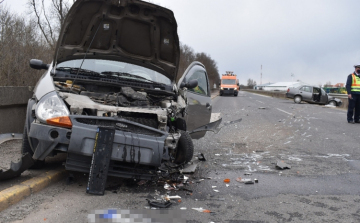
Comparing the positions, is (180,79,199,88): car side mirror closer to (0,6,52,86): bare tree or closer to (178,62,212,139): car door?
(178,62,212,139): car door

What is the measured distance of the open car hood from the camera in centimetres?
512

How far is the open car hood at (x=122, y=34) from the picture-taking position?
5.12m

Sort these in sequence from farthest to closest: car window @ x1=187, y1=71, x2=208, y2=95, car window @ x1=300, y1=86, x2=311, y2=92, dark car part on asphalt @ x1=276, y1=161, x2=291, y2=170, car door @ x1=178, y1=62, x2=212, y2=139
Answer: car window @ x1=300, y1=86, x2=311, y2=92, car window @ x1=187, y1=71, x2=208, y2=95, car door @ x1=178, y1=62, x2=212, y2=139, dark car part on asphalt @ x1=276, y1=161, x2=291, y2=170

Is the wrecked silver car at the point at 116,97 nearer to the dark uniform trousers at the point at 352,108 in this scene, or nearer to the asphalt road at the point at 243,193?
the asphalt road at the point at 243,193

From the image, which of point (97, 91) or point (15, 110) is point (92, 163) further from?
point (15, 110)

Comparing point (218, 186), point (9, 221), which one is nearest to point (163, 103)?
point (218, 186)

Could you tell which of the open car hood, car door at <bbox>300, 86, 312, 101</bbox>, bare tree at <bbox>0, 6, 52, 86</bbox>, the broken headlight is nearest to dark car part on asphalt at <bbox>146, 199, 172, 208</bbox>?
the broken headlight

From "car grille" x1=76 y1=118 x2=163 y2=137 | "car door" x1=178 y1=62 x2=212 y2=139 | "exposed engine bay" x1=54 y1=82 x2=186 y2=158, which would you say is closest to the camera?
"car grille" x1=76 y1=118 x2=163 y2=137

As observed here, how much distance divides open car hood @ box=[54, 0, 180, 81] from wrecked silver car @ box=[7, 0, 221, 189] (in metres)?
0.01

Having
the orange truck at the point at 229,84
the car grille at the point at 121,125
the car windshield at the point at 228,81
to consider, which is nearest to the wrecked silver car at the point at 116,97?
the car grille at the point at 121,125

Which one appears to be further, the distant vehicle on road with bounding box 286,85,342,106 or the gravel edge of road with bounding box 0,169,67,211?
the distant vehicle on road with bounding box 286,85,342,106

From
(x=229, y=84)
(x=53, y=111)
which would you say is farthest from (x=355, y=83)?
(x=229, y=84)

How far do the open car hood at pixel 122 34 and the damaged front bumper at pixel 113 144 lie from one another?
5.75 ft

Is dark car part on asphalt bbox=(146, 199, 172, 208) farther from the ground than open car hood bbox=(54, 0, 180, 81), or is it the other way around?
open car hood bbox=(54, 0, 180, 81)
